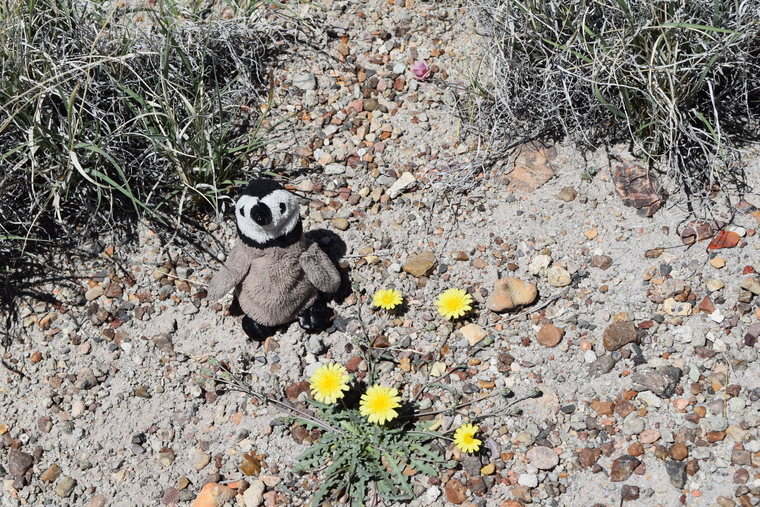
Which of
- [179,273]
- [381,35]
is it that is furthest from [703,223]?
[179,273]

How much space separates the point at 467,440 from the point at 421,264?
0.78 meters

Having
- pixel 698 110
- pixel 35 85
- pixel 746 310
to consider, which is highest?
pixel 35 85

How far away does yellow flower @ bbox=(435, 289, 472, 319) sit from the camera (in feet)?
9.79

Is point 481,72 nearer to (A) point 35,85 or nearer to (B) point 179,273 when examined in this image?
(B) point 179,273

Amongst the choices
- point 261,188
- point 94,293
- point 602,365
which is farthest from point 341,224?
point 602,365

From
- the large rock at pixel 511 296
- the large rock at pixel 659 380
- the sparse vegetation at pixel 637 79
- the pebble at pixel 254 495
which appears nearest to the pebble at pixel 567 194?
the sparse vegetation at pixel 637 79

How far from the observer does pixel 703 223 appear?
312cm

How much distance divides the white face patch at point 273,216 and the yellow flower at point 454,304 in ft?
2.03

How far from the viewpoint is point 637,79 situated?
309 centimetres

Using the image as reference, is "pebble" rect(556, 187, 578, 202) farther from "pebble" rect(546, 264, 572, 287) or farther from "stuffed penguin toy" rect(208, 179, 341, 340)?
"stuffed penguin toy" rect(208, 179, 341, 340)

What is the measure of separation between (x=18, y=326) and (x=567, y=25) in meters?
2.52

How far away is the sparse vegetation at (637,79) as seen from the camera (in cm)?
307

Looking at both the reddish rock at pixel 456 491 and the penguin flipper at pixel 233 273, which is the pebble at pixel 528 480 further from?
the penguin flipper at pixel 233 273

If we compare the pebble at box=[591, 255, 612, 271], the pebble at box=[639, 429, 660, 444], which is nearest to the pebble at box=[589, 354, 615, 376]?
the pebble at box=[639, 429, 660, 444]
